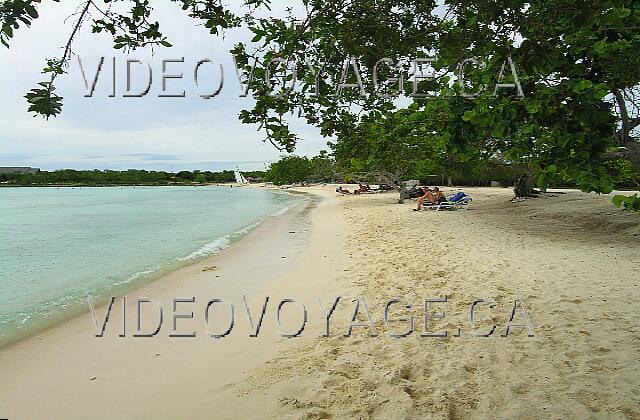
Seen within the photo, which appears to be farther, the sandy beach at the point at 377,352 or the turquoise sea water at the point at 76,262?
the turquoise sea water at the point at 76,262

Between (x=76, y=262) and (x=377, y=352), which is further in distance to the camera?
(x=76, y=262)

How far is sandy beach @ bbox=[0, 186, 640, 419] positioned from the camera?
11.0ft

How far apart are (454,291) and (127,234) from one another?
60.7 ft

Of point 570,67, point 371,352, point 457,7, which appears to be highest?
point 457,7

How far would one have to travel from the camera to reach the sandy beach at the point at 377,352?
3.35 meters

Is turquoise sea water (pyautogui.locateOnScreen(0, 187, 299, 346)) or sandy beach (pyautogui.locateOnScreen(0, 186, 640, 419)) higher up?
sandy beach (pyautogui.locateOnScreen(0, 186, 640, 419))

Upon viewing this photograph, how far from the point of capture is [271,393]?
11.8 ft

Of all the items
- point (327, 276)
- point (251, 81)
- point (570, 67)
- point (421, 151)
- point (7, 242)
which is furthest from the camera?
point (421, 151)

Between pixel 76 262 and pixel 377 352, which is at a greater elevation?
pixel 377 352

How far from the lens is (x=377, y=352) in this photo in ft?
13.9

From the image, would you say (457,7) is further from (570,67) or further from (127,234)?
(127,234)

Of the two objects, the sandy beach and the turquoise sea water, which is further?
the turquoise sea water

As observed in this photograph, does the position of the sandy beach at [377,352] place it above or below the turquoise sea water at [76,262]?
above

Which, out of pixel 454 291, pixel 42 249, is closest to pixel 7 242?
pixel 42 249
